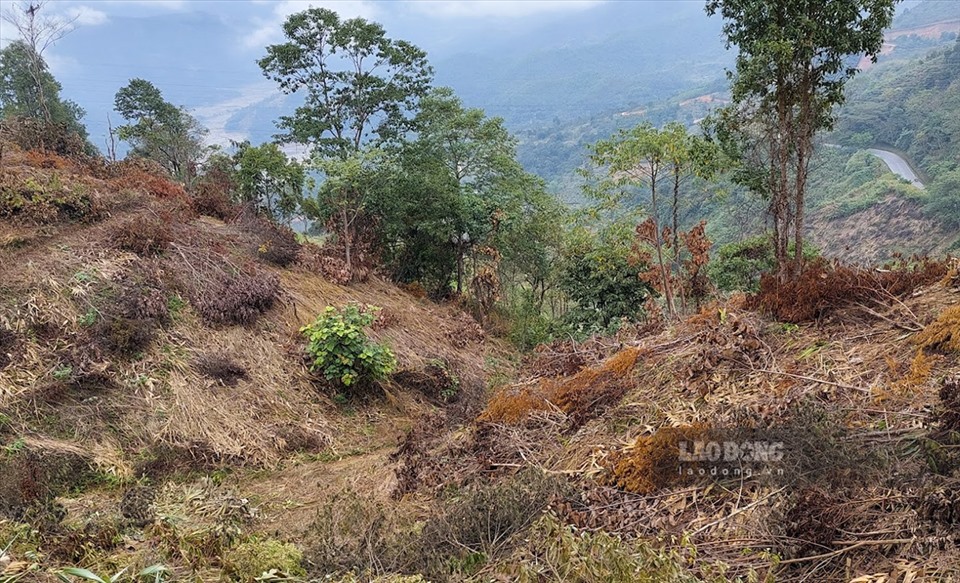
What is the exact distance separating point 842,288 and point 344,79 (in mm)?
13513

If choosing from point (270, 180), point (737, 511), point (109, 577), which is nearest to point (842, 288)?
point (737, 511)

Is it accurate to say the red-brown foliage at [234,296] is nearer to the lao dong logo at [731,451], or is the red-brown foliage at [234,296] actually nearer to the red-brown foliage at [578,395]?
the red-brown foliage at [578,395]

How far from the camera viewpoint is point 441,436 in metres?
5.01

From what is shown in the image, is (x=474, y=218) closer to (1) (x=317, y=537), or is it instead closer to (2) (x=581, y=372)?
(2) (x=581, y=372)

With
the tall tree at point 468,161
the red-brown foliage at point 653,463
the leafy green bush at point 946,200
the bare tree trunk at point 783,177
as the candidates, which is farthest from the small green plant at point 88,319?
the leafy green bush at point 946,200

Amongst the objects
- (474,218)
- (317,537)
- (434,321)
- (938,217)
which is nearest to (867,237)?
(938,217)

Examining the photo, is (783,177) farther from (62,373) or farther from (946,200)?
(946,200)

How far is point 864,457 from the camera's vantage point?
2578mm

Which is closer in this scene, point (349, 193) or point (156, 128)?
point (349, 193)

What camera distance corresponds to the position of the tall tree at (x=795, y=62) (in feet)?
18.9

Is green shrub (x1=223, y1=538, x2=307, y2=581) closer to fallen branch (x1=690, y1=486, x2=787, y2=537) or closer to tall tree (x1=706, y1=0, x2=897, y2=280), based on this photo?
fallen branch (x1=690, y1=486, x2=787, y2=537)

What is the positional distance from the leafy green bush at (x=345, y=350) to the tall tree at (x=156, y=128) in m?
14.0

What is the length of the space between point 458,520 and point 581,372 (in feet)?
7.16

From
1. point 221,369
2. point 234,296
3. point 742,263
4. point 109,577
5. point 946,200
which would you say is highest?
point 234,296
